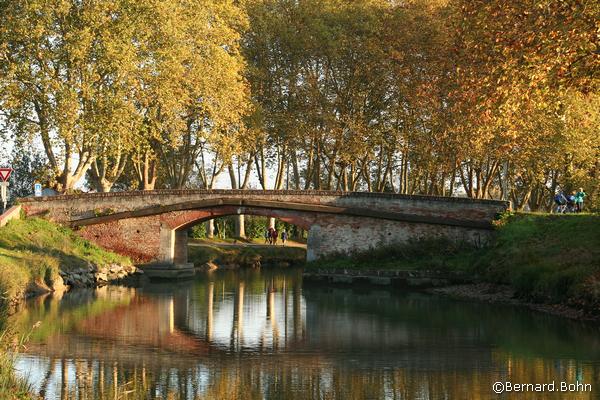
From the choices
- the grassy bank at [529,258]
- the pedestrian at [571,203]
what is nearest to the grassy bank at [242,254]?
the grassy bank at [529,258]

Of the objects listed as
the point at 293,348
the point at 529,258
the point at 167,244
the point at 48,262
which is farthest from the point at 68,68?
the point at 293,348

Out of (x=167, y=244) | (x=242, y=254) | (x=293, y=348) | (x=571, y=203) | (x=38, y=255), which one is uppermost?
(x=571, y=203)

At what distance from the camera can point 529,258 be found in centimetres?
3700

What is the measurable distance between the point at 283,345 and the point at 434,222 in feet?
76.0

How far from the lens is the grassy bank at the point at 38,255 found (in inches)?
1259

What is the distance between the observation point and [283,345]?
2406 centimetres

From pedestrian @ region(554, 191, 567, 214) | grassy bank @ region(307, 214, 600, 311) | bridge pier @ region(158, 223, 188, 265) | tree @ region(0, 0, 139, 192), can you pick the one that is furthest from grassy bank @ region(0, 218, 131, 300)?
pedestrian @ region(554, 191, 567, 214)

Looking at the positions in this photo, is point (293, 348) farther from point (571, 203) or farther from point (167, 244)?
point (571, 203)

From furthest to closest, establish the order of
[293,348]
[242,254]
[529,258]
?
[242,254] < [529,258] < [293,348]

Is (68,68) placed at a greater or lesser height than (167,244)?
greater

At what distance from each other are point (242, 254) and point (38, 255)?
77.5ft

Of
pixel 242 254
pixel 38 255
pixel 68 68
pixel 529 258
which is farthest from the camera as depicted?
pixel 242 254

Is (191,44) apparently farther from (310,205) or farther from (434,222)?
(434,222)

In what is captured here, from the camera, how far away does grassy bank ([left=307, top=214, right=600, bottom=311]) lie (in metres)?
31.3
